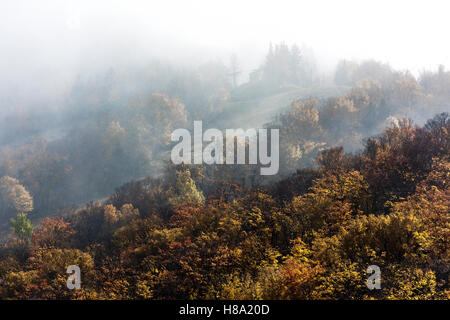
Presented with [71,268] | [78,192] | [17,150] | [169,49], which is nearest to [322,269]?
[71,268]

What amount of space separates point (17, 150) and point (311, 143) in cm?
9353

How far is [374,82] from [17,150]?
120505 mm

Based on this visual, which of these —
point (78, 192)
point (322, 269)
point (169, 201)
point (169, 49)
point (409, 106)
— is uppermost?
point (169, 49)

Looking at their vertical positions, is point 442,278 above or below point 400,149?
below

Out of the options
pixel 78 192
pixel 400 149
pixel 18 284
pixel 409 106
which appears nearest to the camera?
pixel 18 284

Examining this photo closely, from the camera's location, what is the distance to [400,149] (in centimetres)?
3578

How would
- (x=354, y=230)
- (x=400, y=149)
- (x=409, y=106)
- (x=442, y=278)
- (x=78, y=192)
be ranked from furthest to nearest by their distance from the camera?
(x=409, y=106) → (x=78, y=192) → (x=400, y=149) → (x=354, y=230) → (x=442, y=278)

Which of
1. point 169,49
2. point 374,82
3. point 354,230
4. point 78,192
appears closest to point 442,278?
point 354,230

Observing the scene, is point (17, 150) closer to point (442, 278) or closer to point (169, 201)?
point (169, 201)

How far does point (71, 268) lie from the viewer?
25.5 metres

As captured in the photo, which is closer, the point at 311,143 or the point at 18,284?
the point at 18,284

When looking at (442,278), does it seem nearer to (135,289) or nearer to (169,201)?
(135,289)

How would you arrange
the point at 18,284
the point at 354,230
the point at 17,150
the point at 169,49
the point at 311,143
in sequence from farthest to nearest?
the point at 169,49
the point at 17,150
the point at 311,143
the point at 18,284
the point at 354,230

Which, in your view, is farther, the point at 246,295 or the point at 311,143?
the point at 311,143
